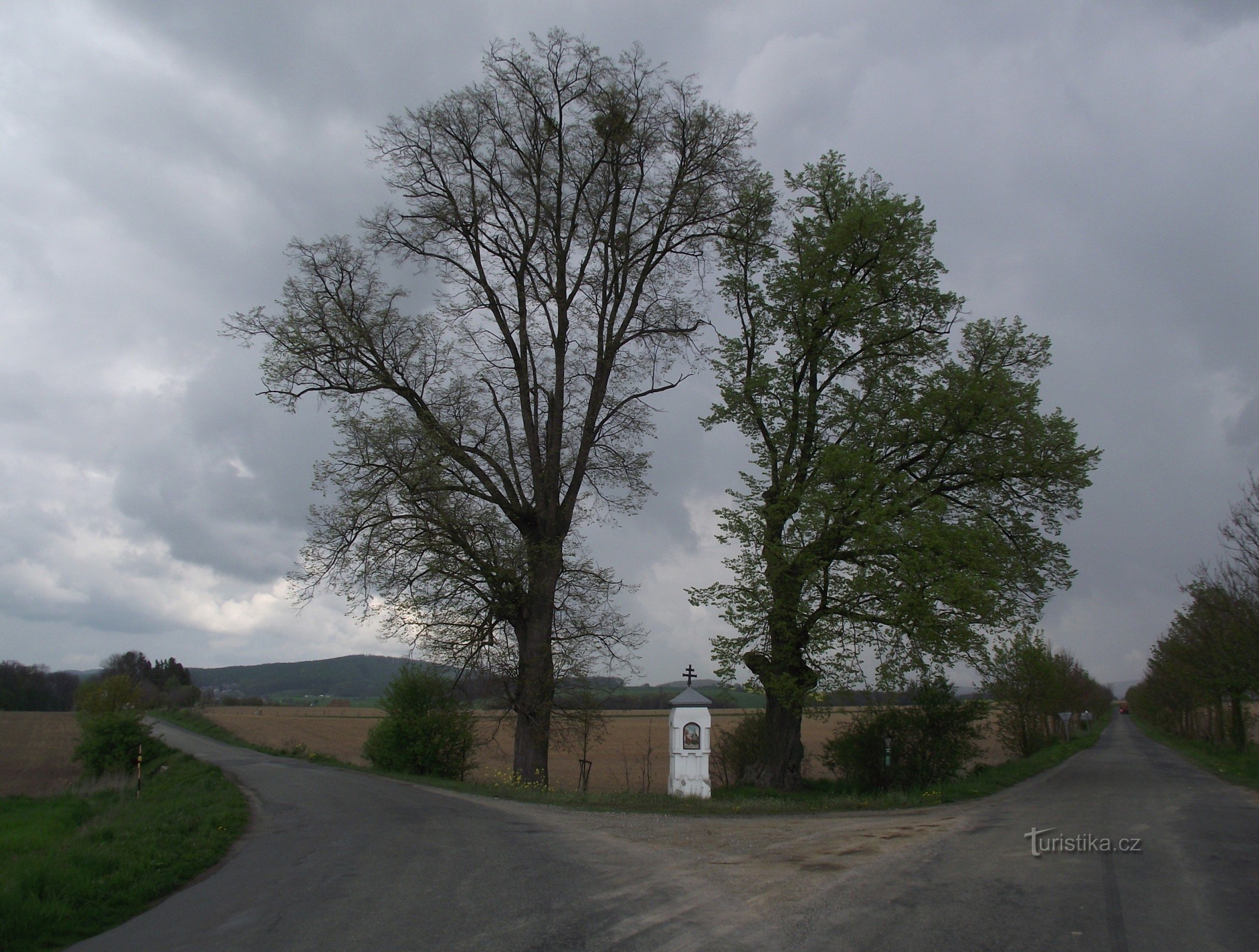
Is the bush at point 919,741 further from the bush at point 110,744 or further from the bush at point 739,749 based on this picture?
the bush at point 110,744

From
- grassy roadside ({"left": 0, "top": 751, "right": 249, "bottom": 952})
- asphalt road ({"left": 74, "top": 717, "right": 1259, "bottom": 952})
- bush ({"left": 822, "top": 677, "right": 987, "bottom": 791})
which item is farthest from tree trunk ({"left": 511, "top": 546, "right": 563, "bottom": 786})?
bush ({"left": 822, "top": 677, "right": 987, "bottom": 791})

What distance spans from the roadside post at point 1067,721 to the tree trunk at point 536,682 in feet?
106

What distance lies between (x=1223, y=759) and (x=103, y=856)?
32.7 metres

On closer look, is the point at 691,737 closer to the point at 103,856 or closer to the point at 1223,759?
the point at 103,856

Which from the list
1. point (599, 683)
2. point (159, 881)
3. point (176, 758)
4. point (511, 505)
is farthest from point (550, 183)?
point (176, 758)

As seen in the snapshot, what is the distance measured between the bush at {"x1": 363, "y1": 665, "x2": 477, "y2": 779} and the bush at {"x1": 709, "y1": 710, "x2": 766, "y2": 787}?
706 centimetres

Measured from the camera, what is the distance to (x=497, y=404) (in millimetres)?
21391

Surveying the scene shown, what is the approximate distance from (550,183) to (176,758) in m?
21.2

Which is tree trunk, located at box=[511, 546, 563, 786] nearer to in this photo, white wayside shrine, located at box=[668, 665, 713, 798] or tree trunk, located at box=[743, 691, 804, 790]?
white wayside shrine, located at box=[668, 665, 713, 798]

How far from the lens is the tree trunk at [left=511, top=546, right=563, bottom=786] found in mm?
19359

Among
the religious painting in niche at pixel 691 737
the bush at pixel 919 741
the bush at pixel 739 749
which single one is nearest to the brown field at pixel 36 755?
the religious painting in niche at pixel 691 737

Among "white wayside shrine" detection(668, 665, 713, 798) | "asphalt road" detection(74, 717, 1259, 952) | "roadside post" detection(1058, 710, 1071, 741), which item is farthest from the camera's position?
"roadside post" detection(1058, 710, 1071, 741)

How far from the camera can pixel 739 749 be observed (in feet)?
74.5

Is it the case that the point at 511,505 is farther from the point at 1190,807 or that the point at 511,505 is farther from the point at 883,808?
the point at 1190,807
